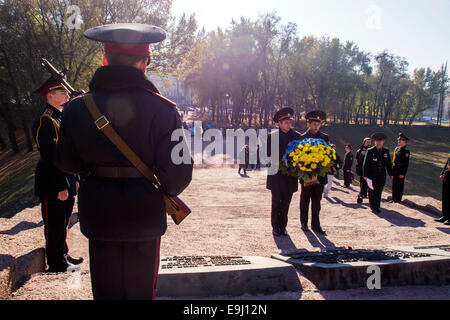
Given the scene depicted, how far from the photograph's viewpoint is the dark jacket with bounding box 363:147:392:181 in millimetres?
10180

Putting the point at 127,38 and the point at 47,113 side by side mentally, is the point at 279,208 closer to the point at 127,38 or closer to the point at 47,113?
the point at 47,113

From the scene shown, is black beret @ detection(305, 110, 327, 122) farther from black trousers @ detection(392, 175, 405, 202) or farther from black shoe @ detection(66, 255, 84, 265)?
black trousers @ detection(392, 175, 405, 202)

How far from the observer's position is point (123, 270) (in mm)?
2285

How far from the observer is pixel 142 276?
7.59 ft

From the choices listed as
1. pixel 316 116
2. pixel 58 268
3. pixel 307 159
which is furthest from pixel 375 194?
pixel 58 268

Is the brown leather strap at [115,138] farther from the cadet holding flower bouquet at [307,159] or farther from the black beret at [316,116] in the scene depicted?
the black beret at [316,116]

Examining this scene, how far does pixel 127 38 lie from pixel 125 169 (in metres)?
0.82

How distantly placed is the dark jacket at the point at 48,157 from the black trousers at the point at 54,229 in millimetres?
131

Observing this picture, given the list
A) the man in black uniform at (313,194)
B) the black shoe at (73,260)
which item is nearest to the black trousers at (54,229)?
the black shoe at (73,260)

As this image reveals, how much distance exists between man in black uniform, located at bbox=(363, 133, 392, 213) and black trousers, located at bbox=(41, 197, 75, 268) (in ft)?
26.0

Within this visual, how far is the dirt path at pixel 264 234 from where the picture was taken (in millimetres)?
3914

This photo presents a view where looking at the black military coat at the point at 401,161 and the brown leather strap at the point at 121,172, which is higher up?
the brown leather strap at the point at 121,172
